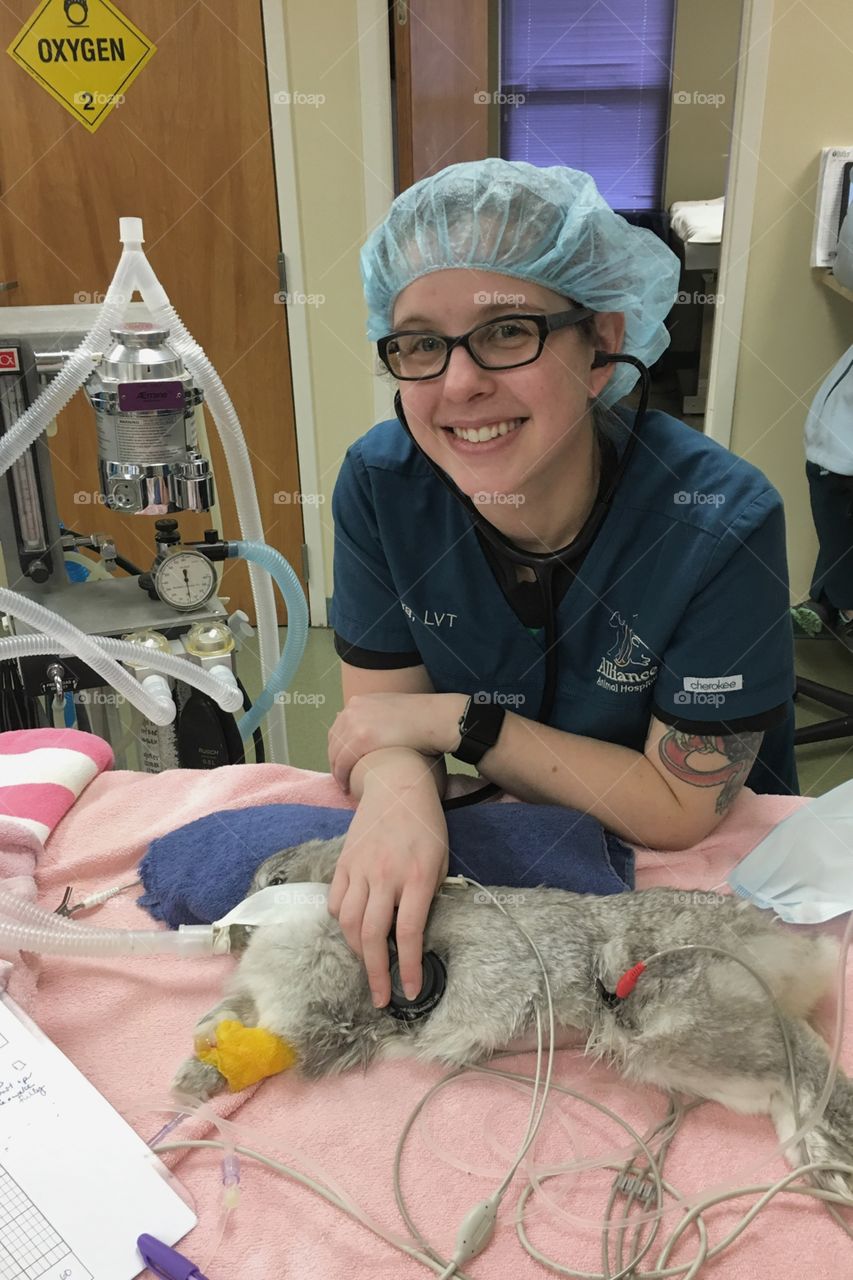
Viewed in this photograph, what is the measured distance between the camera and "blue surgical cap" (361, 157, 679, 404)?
103 centimetres

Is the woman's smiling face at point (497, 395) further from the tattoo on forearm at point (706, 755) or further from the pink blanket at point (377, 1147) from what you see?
the pink blanket at point (377, 1147)

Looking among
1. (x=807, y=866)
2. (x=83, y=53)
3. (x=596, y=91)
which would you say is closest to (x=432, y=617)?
(x=807, y=866)

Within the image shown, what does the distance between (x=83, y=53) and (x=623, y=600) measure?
2.36m

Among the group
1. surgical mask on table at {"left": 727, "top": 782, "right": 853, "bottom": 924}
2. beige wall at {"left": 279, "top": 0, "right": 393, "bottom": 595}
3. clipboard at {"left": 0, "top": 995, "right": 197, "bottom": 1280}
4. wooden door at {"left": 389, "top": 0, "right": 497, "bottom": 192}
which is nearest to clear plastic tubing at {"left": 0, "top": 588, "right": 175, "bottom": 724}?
clipboard at {"left": 0, "top": 995, "right": 197, "bottom": 1280}

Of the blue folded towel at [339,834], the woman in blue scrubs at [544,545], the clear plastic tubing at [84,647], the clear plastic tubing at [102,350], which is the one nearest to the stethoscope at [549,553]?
the woman in blue scrubs at [544,545]

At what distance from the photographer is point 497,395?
1062 mm

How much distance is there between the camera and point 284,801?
1199 millimetres

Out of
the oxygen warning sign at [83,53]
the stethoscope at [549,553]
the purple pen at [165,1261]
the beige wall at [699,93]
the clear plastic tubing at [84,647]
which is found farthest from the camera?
the beige wall at [699,93]

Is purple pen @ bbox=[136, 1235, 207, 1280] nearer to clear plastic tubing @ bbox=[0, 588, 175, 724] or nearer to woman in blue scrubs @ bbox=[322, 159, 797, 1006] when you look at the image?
woman in blue scrubs @ bbox=[322, 159, 797, 1006]

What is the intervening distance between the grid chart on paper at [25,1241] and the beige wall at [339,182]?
2.24 metres

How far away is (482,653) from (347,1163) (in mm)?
649

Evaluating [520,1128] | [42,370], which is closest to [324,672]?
[42,370]

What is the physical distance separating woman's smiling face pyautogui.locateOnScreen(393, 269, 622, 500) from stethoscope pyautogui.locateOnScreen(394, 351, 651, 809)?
1.6 inches

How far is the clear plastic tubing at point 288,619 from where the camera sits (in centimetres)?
140
